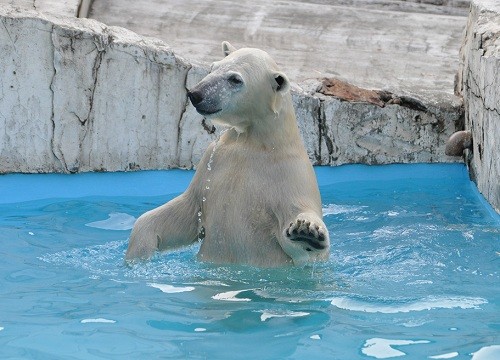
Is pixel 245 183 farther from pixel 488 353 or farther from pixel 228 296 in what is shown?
pixel 488 353

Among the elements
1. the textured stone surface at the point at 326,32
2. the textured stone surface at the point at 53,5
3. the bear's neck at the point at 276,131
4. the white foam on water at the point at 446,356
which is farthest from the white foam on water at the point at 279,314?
the textured stone surface at the point at 53,5

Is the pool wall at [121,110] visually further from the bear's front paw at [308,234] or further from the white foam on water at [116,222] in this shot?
the bear's front paw at [308,234]

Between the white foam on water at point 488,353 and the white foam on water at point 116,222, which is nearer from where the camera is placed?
the white foam on water at point 488,353

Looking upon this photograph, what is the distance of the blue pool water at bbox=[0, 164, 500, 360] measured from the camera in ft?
11.8

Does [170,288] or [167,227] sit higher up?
[167,227]

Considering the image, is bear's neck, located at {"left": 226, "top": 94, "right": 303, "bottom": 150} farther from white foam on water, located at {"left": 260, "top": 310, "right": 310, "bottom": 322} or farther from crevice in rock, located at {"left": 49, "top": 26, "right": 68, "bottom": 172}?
crevice in rock, located at {"left": 49, "top": 26, "right": 68, "bottom": 172}

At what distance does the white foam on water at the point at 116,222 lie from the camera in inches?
234

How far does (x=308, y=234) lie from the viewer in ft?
12.3

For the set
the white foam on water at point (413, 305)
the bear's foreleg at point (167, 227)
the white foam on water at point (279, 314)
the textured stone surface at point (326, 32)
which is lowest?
the white foam on water at point (413, 305)

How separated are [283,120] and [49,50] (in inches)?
105

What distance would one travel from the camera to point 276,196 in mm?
4305

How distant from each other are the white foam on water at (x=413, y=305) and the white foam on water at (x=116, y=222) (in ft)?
6.90

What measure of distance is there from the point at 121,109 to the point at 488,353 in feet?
12.2

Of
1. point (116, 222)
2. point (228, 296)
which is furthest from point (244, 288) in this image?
point (116, 222)
